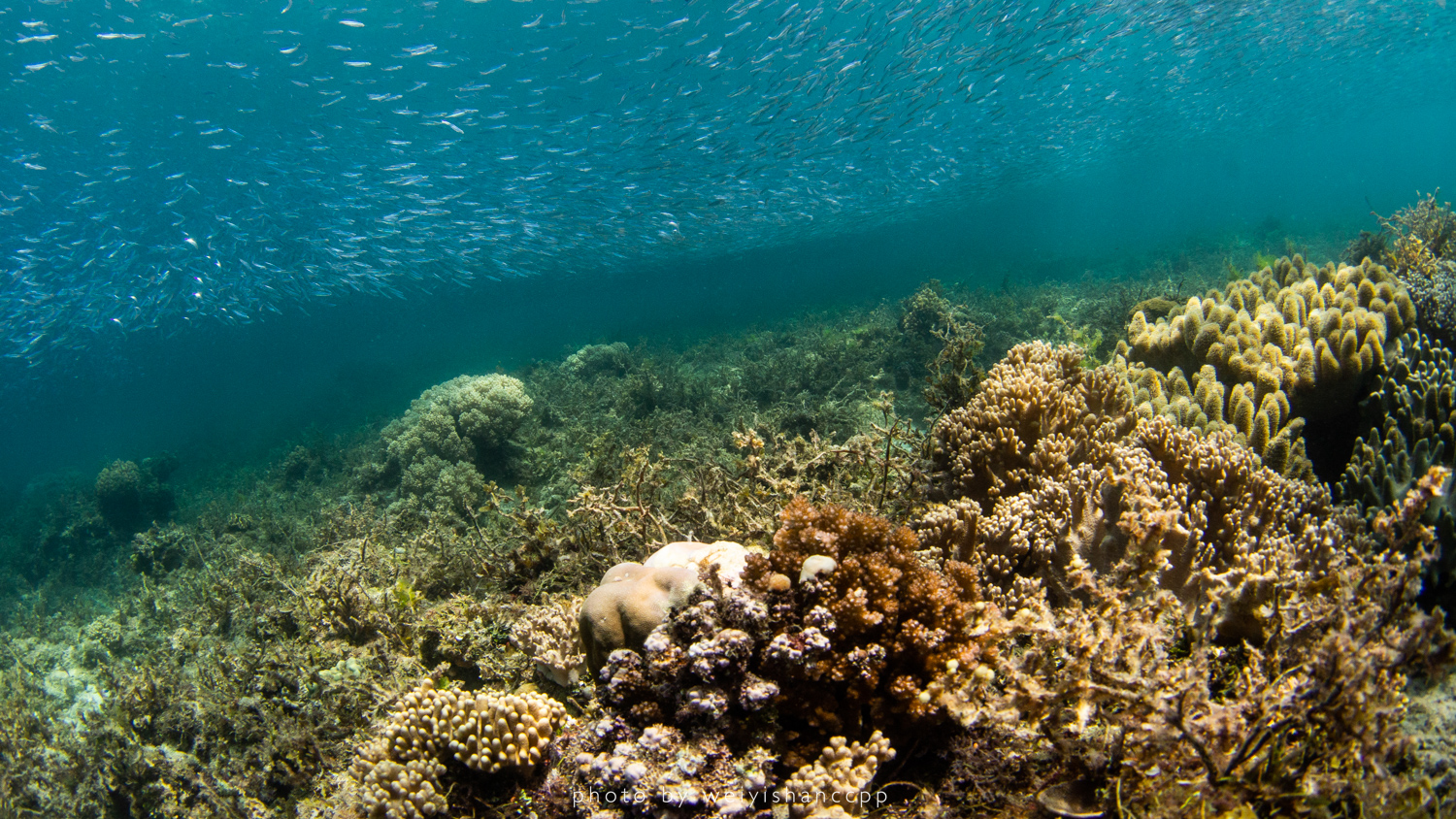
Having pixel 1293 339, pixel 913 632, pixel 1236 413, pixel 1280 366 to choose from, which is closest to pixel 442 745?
pixel 913 632

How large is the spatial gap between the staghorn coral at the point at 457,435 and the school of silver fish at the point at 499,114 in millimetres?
10508

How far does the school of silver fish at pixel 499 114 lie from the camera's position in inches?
579

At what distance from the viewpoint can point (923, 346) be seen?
13.5 m

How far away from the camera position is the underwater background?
2418 millimetres

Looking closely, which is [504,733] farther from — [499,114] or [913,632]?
[499,114]

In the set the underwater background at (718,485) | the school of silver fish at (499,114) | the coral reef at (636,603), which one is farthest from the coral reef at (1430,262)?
the school of silver fish at (499,114)

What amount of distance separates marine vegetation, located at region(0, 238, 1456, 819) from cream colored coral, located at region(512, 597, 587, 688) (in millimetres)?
25

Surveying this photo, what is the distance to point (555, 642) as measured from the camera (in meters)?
3.83

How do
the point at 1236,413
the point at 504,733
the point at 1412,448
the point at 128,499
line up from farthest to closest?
the point at 128,499, the point at 1236,413, the point at 1412,448, the point at 504,733

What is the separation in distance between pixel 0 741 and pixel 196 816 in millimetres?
4057

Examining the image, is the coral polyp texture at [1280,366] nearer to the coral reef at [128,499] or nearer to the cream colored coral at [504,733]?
the cream colored coral at [504,733]

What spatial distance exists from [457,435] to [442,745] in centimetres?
899

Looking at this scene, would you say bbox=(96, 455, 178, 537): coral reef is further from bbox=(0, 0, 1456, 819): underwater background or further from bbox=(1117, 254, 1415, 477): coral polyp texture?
bbox=(1117, 254, 1415, 477): coral polyp texture

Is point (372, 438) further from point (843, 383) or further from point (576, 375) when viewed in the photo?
point (843, 383)
